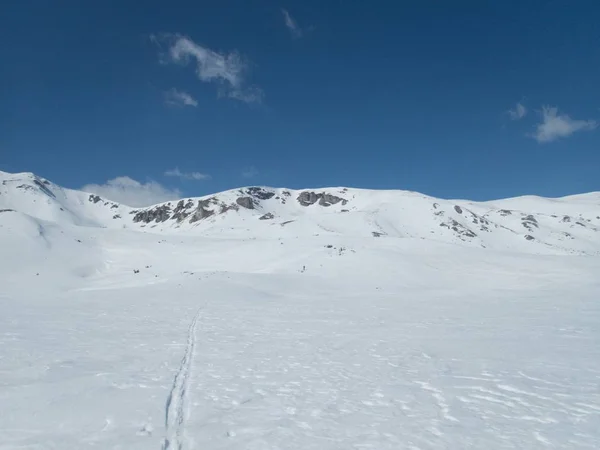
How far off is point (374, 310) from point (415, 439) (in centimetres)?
1250

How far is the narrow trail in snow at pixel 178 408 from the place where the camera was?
17.2ft

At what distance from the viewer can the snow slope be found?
5633 millimetres

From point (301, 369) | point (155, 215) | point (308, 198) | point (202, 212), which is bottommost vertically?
point (301, 369)

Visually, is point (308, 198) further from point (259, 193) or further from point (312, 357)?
point (312, 357)

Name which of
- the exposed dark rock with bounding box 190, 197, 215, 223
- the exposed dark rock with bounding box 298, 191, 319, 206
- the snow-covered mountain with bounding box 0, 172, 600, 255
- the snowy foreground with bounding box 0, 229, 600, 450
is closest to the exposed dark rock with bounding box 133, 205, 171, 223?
the snow-covered mountain with bounding box 0, 172, 600, 255

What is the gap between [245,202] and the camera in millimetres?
154125

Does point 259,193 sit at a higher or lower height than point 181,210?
higher

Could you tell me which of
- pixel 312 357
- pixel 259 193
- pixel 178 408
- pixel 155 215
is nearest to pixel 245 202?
pixel 259 193

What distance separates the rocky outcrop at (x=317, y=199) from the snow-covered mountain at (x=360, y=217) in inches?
17.4

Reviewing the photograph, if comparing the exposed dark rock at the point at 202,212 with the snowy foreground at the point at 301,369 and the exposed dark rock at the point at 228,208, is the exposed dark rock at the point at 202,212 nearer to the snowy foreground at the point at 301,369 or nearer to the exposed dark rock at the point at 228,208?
the exposed dark rock at the point at 228,208

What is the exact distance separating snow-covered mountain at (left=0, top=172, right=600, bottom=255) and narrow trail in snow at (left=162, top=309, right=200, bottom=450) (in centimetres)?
6669

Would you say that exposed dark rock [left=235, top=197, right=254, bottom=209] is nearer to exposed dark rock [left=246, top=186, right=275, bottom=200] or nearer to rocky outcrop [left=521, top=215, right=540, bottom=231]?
exposed dark rock [left=246, top=186, right=275, bottom=200]

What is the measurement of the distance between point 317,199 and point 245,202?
33978 millimetres

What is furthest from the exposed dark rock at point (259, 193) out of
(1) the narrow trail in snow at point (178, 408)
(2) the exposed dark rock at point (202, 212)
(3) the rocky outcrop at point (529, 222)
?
Result: (1) the narrow trail in snow at point (178, 408)
